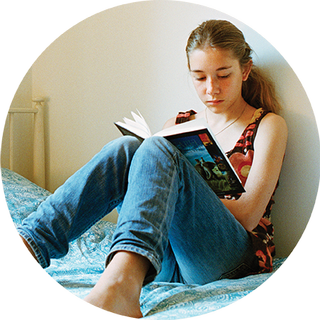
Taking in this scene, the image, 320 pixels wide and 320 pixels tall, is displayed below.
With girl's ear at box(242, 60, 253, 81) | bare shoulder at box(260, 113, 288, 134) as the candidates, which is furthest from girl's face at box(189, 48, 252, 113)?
bare shoulder at box(260, 113, 288, 134)

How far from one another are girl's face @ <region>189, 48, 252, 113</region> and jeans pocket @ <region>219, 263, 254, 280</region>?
0.46 metres

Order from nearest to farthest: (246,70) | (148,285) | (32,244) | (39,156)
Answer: (32,244)
(148,285)
(246,70)
(39,156)

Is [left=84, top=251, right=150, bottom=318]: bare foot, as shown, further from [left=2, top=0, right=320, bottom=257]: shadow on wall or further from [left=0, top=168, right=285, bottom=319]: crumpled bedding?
[left=2, top=0, right=320, bottom=257]: shadow on wall

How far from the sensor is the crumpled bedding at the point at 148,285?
2.10 feet

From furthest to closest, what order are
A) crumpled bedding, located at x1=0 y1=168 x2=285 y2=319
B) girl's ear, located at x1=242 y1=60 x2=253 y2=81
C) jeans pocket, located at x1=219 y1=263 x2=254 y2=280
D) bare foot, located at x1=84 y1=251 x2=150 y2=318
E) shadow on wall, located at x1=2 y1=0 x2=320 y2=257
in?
shadow on wall, located at x1=2 y1=0 x2=320 y2=257
girl's ear, located at x1=242 y1=60 x2=253 y2=81
jeans pocket, located at x1=219 y1=263 x2=254 y2=280
crumpled bedding, located at x1=0 y1=168 x2=285 y2=319
bare foot, located at x1=84 y1=251 x2=150 y2=318

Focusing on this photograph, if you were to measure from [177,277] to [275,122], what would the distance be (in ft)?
1.49

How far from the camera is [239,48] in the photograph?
0.94 m

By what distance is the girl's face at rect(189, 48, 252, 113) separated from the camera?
91 centimetres

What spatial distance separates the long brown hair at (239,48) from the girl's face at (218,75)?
0.02 meters

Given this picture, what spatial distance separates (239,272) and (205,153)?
280 millimetres

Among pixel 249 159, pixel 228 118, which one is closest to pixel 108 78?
pixel 228 118

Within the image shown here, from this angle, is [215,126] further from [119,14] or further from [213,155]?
[119,14]

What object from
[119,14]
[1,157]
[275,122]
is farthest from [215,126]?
[1,157]

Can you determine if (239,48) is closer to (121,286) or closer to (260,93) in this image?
(260,93)
